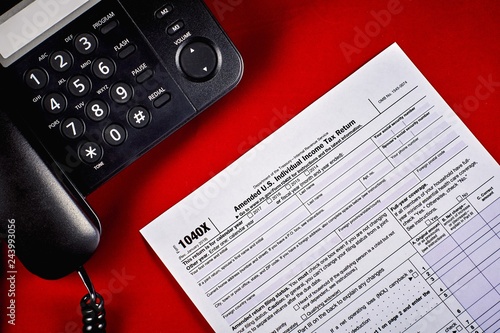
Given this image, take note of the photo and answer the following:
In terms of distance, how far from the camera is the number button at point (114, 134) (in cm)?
46

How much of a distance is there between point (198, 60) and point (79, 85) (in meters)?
0.10

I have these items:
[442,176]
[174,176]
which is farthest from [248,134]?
[442,176]

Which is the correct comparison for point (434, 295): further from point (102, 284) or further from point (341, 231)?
point (102, 284)

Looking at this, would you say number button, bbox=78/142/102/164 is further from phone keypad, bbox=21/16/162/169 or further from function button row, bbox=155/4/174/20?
function button row, bbox=155/4/174/20

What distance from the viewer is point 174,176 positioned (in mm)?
517

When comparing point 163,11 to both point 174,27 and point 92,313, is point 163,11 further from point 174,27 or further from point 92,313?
point 92,313

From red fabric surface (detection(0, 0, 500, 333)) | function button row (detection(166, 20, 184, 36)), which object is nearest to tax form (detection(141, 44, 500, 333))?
red fabric surface (detection(0, 0, 500, 333))

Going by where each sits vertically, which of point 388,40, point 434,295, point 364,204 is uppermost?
point 388,40

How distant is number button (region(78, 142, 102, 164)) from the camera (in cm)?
46

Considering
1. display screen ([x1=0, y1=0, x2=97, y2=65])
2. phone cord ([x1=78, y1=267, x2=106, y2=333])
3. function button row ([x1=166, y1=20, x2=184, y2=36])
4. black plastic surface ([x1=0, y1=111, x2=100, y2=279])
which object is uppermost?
display screen ([x1=0, y1=0, x2=97, y2=65])

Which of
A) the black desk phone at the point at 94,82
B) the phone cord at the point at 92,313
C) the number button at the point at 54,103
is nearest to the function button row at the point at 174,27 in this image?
the black desk phone at the point at 94,82

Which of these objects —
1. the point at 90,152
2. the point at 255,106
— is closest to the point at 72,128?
the point at 90,152

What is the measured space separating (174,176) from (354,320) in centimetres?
21

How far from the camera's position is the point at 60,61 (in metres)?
0.46
